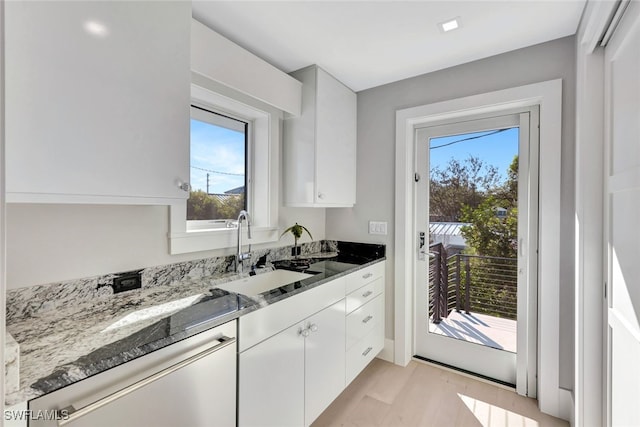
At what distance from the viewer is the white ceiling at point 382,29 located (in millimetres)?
1547

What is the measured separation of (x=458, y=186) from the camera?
234 cm

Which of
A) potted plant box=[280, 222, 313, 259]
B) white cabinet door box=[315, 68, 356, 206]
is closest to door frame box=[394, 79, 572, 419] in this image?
white cabinet door box=[315, 68, 356, 206]

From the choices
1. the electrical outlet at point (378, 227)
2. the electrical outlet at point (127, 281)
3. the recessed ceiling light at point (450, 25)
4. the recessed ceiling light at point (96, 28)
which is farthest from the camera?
the electrical outlet at point (378, 227)

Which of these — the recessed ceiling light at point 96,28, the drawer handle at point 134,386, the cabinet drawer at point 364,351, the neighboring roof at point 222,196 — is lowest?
the cabinet drawer at point 364,351

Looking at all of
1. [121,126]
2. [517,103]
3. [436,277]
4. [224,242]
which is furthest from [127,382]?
[517,103]

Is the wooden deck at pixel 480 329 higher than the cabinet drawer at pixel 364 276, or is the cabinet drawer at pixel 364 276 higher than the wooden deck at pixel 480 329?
the cabinet drawer at pixel 364 276

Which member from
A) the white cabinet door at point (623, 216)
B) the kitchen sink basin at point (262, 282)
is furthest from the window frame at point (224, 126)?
the white cabinet door at point (623, 216)

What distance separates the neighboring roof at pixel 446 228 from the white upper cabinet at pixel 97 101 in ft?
6.29

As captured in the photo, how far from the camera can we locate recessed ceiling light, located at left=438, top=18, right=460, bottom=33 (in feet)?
5.48

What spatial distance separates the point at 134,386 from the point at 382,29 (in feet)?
6.59

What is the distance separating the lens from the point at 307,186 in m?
2.17

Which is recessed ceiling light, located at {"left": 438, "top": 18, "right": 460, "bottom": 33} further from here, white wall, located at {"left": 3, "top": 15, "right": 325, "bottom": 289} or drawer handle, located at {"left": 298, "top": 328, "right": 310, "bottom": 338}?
drawer handle, located at {"left": 298, "top": 328, "right": 310, "bottom": 338}

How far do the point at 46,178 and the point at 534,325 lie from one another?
2703 millimetres

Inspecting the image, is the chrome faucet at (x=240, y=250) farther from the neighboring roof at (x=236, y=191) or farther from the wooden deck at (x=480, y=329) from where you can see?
the wooden deck at (x=480, y=329)
